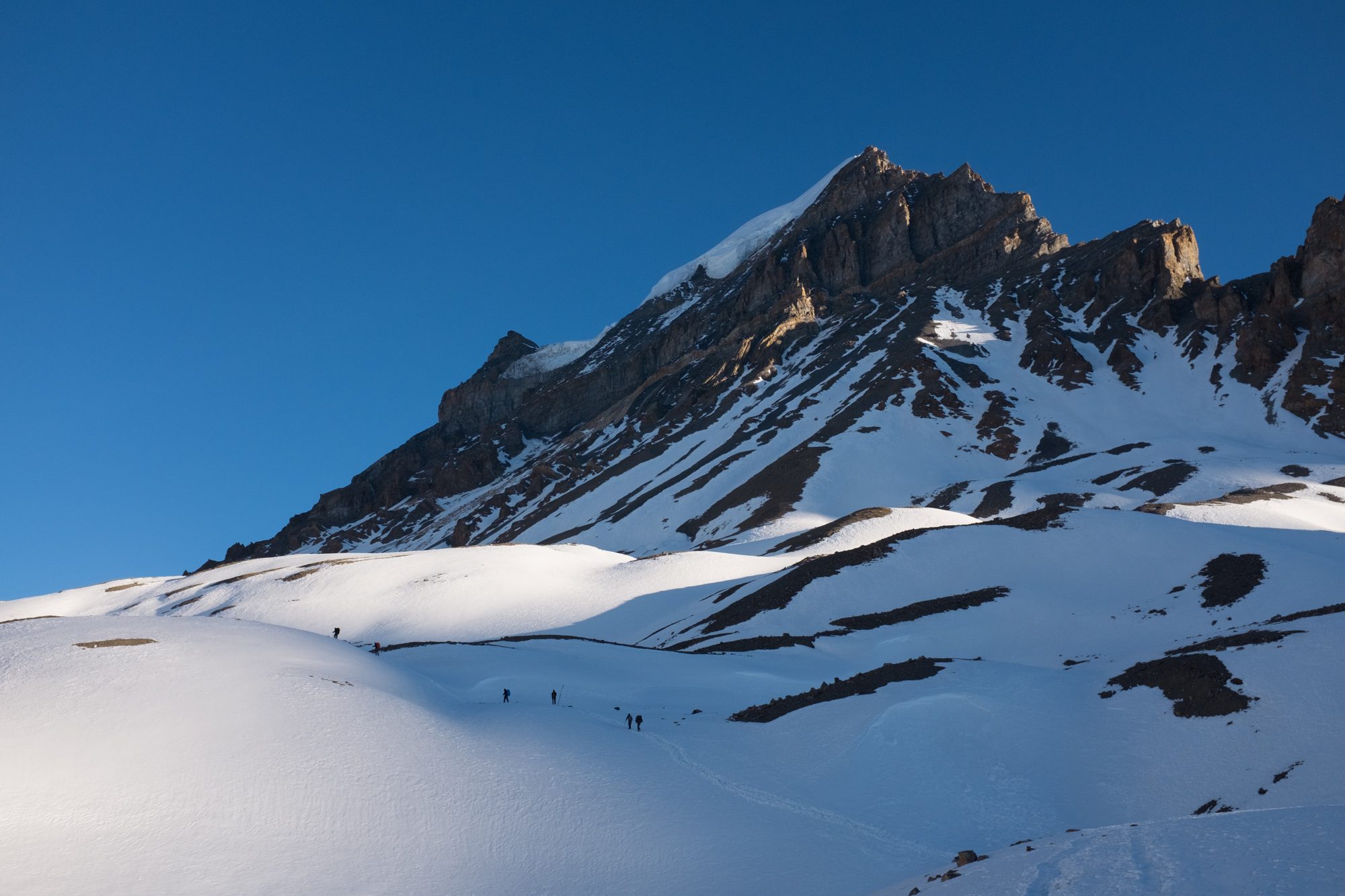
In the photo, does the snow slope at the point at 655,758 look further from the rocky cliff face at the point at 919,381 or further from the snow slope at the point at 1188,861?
the rocky cliff face at the point at 919,381


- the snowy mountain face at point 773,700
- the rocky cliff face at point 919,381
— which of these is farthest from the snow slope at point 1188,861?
the rocky cliff face at point 919,381

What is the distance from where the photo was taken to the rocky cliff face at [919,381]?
99.9 metres

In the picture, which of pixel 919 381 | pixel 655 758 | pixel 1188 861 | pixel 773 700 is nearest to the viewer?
pixel 1188 861

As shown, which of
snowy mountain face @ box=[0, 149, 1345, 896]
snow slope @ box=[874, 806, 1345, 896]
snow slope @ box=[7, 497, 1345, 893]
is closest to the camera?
snow slope @ box=[874, 806, 1345, 896]

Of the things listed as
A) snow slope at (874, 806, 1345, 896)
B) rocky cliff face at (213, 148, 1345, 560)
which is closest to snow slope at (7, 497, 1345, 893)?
snow slope at (874, 806, 1345, 896)

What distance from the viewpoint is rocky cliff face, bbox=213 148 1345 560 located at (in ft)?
328

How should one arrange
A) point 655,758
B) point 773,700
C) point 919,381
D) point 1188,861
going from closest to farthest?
point 1188,861
point 655,758
point 773,700
point 919,381

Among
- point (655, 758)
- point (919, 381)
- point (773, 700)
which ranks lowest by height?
point (655, 758)

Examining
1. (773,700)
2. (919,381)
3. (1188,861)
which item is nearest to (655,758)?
(773,700)

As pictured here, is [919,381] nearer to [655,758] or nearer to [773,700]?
[773,700]

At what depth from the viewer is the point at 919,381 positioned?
11900 cm

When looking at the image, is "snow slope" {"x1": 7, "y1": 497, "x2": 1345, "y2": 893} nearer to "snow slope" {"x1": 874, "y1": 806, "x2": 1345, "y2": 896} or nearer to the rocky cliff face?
"snow slope" {"x1": 874, "y1": 806, "x2": 1345, "y2": 896}

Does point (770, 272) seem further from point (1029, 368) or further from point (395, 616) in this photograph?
point (395, 616)

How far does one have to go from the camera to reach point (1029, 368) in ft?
407
